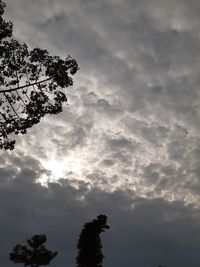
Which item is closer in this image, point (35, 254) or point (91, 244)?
point (91, 244)

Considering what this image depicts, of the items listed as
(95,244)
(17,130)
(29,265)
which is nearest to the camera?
(17,130)

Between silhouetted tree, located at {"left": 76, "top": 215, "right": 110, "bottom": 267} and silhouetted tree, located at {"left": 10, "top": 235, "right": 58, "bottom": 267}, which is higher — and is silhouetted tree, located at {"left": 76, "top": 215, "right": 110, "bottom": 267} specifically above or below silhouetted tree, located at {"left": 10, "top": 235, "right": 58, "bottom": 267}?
below

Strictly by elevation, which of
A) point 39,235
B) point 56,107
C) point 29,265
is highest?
point 39,235

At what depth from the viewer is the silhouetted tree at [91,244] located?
3725 cm

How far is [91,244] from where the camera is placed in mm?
37250

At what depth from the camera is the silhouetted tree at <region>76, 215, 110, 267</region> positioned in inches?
1467

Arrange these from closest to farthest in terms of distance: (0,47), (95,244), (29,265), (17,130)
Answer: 1. (0,47)
2. (17,130)
3. (95,244)
4. (29,265)

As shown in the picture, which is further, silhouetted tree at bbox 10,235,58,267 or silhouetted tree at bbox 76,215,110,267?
silhouetted tree at bbox 10,235,58,267

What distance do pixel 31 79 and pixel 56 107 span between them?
2.23 meters

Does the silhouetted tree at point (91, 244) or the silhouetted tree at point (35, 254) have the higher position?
the silhouetted tree at point (35, 254)

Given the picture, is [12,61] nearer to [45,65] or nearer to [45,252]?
[45,65]

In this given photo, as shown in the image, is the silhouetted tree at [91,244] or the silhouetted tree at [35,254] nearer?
the silhouetted tree at [91,244]

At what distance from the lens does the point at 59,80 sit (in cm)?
2267

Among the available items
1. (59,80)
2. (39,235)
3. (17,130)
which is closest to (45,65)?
(59,80)
